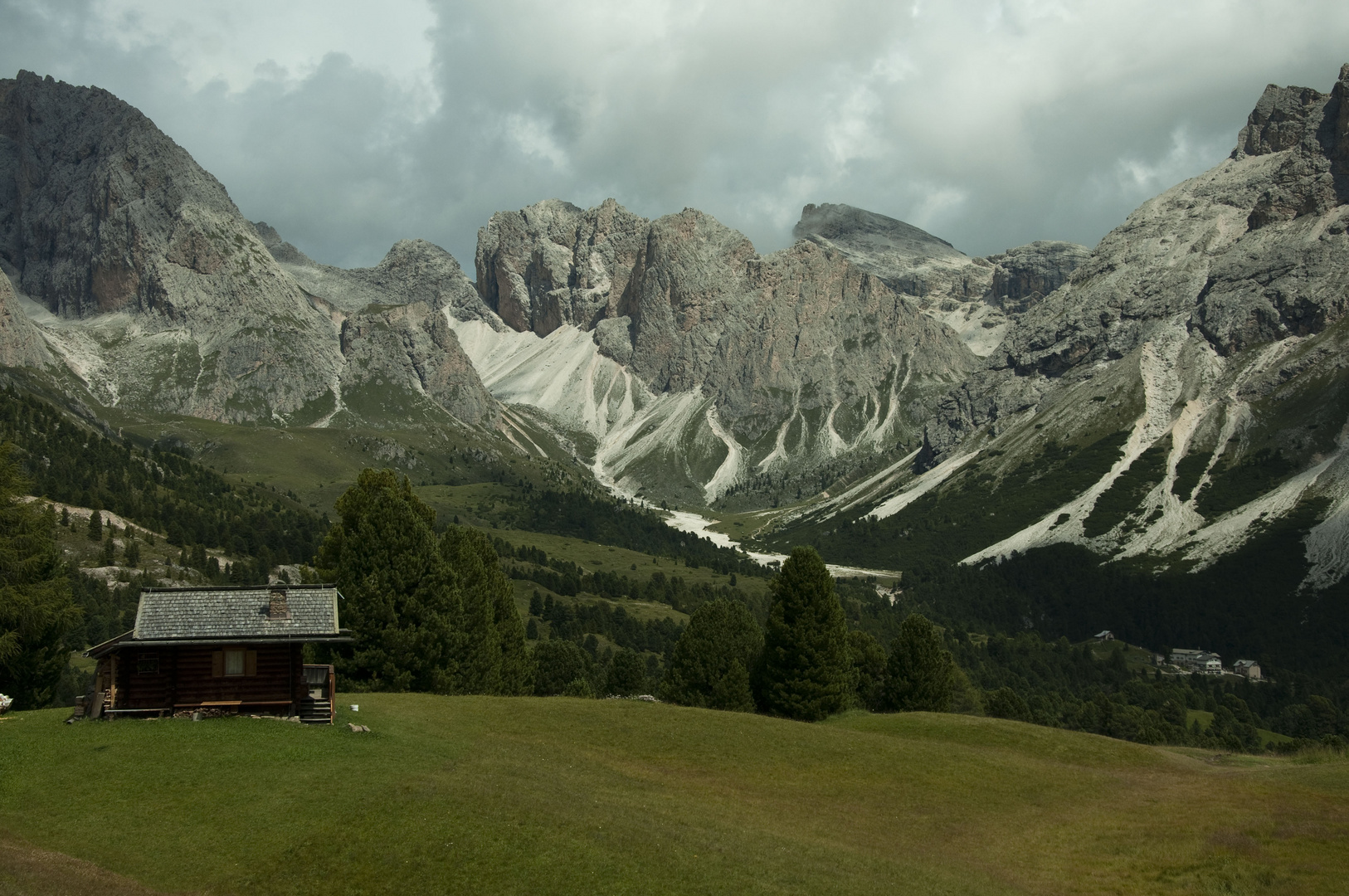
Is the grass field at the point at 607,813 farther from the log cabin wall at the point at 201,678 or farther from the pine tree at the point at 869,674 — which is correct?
the pine tree at the point at 869,674

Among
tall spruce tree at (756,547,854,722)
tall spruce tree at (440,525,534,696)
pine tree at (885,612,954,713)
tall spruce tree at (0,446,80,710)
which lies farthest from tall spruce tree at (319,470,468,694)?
pine tree at (885,612,954,713)

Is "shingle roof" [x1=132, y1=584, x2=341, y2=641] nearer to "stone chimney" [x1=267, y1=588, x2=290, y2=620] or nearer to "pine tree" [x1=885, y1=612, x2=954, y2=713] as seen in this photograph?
"stone chimney" [x1=267, y1=588, x2=290, y2=620]

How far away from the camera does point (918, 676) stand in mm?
82812

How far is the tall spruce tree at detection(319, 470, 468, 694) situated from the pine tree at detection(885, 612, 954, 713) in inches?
1517

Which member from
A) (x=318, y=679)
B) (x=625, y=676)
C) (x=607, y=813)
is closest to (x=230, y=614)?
(x=318, y=679)

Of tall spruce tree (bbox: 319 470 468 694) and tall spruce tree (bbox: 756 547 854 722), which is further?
tall spruce tree (bbox: 756 547 854 722)

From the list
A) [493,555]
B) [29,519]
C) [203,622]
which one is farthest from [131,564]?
[203,622]

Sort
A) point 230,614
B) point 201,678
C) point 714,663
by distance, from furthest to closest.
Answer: point 714,663 < point 230,614 < point 201,678

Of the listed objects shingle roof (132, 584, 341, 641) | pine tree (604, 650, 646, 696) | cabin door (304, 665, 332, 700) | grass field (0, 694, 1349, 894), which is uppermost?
shingle roof (132, 584, 341, 641)

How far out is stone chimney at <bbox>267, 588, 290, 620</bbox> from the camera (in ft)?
144

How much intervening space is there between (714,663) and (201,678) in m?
41.2

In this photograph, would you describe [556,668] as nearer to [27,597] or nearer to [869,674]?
[869,674]

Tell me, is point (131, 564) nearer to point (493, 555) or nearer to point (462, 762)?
point (493, 555)

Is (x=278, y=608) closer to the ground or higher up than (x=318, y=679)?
higher up
